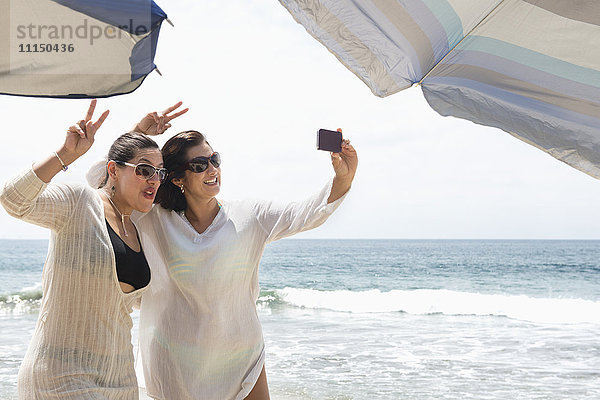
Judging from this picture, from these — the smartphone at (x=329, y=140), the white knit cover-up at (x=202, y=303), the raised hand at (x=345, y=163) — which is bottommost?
the white knit cover-up at (x=202, y=303)

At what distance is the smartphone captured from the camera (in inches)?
99.4

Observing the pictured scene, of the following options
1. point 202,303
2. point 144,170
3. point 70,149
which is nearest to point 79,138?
point 70,149

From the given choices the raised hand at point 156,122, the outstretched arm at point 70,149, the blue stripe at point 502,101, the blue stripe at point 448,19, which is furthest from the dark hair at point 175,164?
the blue stripe at point 448,19

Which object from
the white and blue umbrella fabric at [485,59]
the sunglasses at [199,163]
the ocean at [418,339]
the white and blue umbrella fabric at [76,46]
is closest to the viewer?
the white and blue umbrella fabric at [485,59]

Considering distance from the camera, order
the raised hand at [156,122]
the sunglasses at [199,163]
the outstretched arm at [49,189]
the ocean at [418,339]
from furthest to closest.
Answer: the ocean at [418,339] < the raised hand at [156,122] < the sunglasses at [199,163] < the outstretched arm at [49,189]

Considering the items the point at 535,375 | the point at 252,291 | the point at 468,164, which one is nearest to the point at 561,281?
the point at 468,164

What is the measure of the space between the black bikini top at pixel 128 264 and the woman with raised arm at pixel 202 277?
34 centimetres

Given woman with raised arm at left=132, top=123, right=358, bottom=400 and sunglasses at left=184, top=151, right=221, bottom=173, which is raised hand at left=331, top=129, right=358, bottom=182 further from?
sunglasses at left=184, top=151, right=221, bottom=173

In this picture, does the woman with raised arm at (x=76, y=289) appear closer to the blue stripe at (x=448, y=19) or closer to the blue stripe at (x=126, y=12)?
the blue stripe at (x=126, y=12)

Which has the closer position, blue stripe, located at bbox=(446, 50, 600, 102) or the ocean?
blue stripe, located at bbox=(446, 50, 600, 102)

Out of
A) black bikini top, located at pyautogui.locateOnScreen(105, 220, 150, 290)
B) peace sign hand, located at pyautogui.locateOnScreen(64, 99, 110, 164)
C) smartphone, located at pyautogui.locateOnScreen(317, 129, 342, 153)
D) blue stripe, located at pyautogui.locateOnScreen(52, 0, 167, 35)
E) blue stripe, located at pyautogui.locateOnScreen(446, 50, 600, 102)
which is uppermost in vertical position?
blue stripe, located at pyautogui.locateOnScreen(446, 50, 600, 102)

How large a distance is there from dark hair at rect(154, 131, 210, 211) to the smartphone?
0.78m

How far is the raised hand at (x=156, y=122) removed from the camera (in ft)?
10.4

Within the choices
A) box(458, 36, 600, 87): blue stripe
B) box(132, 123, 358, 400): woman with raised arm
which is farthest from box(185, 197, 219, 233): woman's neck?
box(458, 36, 600, 87): blue stripe
